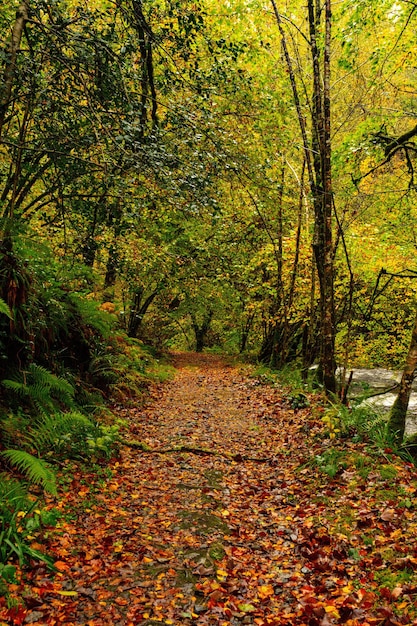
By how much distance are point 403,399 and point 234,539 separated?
3292mm

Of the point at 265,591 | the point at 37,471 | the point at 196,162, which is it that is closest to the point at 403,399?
the point at 265,591

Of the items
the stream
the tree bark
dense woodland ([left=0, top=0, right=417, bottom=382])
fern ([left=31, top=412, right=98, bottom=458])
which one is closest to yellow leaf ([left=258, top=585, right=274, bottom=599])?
fern ([left=31, top=412, right=98, bottom=458])

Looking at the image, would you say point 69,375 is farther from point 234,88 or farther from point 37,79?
point 234,88

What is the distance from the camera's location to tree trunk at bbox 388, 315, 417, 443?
635 centimetres

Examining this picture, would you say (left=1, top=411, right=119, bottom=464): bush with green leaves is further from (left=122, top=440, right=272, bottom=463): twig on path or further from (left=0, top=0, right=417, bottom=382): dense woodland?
(left=0, top=0, right=417, bottom=382): dense woodland

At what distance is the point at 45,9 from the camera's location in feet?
17.4

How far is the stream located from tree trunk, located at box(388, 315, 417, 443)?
23 centimetres

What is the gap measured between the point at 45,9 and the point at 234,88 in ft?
14.0

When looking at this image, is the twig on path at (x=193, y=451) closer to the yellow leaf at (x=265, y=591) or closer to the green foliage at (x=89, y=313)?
the green foliage at (x=89, y=313)

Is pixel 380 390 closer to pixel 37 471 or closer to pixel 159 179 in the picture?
pixel 159 179

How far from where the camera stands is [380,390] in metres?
10.3

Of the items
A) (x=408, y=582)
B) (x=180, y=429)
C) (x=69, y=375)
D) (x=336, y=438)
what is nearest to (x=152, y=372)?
(x=180, y=429)

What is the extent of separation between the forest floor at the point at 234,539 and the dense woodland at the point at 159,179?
0.77m

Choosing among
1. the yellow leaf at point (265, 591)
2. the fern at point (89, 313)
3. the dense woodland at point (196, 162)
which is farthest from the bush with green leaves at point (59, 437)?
the yellow leaf at point (265, 591)
